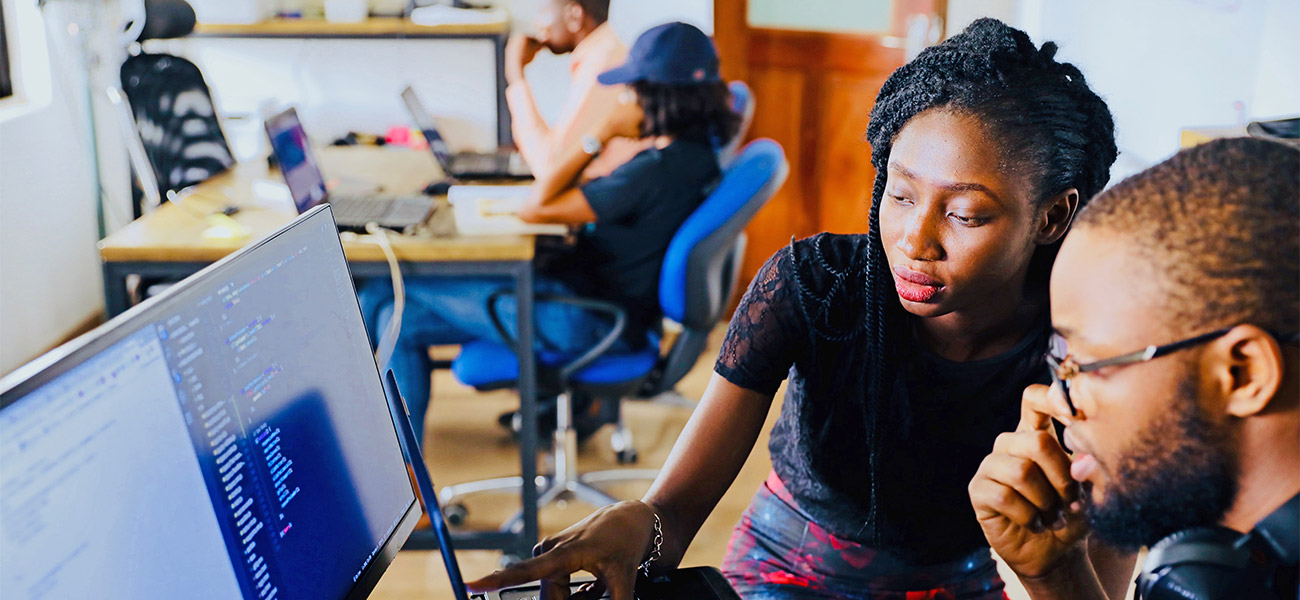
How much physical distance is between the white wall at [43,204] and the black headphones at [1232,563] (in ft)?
9.37

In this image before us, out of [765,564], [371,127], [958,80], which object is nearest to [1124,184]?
[958,80]

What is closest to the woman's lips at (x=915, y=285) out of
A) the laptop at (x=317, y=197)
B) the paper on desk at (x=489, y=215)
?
the paper on desk at (x=489, y=215)

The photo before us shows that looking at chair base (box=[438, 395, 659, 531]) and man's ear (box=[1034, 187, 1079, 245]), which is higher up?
man's ear (box=[1034, 187, 1079, 245])

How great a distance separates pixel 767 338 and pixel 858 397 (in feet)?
0.42

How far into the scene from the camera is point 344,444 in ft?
2.70

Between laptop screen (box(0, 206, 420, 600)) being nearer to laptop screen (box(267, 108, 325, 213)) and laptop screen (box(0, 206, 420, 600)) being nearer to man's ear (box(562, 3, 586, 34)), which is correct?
laptop screen (box(267, 108, 325, 213))

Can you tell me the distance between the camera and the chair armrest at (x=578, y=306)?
2186mm

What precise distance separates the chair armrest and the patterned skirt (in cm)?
95

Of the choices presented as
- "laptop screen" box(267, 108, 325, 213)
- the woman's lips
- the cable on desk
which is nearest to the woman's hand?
the woman's lips

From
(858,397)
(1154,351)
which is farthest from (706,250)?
(1154,351)

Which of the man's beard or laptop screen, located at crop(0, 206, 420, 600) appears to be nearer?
laptop screen, located at crop(0, 206, 420, 600)

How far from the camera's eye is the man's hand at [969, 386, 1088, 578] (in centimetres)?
89

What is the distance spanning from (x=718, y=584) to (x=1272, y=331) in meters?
0.52

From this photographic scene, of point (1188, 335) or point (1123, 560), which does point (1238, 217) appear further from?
point (1123, 560)
